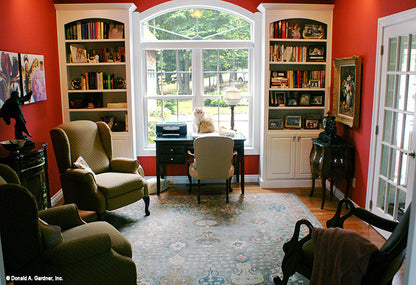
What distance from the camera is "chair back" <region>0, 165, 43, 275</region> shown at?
209cm

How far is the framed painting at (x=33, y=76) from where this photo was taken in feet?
13.3

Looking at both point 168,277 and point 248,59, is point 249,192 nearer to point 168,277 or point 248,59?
point 248,59

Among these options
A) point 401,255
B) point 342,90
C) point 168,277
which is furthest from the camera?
point 342,90

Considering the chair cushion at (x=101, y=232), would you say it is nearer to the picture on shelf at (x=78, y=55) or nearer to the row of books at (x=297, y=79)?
the picture on shelf at (x=78, y=55)

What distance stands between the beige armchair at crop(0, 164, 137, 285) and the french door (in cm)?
261

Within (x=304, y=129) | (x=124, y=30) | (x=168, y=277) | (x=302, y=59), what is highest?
(x=124, y=30)

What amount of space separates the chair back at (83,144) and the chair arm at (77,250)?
6.17ft

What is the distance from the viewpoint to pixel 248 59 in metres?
5.57

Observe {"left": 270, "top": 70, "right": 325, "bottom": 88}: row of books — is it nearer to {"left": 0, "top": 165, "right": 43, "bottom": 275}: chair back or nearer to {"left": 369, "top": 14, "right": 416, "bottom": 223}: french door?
{"left": 369, "top": 14, "right": 416, "bottom": 223}: french door

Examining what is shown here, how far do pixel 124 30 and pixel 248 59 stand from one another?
1.82 metres

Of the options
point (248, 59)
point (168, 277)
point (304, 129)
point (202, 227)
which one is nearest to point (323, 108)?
point (304, 129)

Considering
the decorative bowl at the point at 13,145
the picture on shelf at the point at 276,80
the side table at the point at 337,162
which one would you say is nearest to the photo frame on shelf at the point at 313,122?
the picture on shelf at the point at 276,80

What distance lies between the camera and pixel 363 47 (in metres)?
Result: 4.29

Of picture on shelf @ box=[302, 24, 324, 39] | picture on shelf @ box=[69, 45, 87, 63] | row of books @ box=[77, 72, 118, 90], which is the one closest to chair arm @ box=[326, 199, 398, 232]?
picture on shelf @ box=[302, 24, 324, 39]
